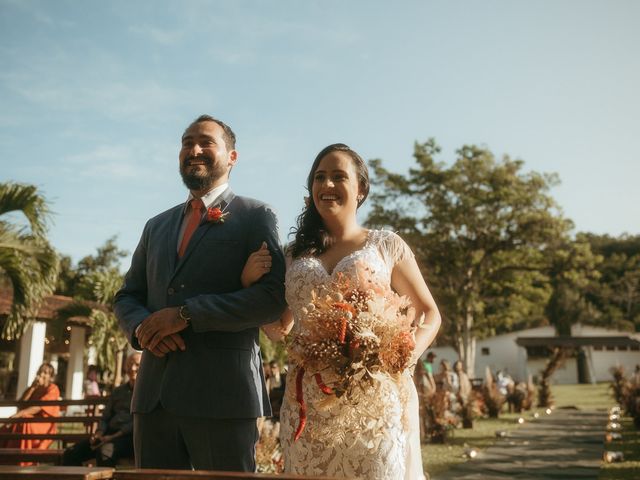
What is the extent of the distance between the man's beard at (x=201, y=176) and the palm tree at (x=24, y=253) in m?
7.16

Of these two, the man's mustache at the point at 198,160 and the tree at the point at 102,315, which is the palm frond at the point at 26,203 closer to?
the tree at the point at 102,315

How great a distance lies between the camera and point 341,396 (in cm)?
256

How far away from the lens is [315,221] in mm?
3451

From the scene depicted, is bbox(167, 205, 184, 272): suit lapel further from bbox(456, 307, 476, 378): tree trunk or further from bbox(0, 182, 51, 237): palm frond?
bbox(456, 307, 476, 378): tree trunk

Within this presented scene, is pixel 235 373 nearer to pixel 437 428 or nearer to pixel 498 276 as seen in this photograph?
pixel 437 428

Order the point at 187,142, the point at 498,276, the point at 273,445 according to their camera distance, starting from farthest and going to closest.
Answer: the point at 498,276 → the point at 273,445 → the point at 187,142

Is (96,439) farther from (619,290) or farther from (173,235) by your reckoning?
(619,290)

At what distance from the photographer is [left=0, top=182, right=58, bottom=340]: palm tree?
30.0 ft

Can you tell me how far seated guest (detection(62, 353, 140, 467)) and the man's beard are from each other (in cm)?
440

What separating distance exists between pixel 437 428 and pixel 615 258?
187 ft

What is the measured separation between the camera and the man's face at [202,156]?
3.04m

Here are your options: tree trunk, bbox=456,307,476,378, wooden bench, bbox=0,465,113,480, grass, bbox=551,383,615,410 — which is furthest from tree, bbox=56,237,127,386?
tree trunk, bbox=456,307,476,378

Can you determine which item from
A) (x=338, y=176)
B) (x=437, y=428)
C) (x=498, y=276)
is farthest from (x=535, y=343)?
(x=338, y=176)

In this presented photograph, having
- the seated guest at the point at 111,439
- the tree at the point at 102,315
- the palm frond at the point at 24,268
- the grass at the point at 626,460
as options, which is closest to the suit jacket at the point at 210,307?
the seated guest at the point at 111,439
